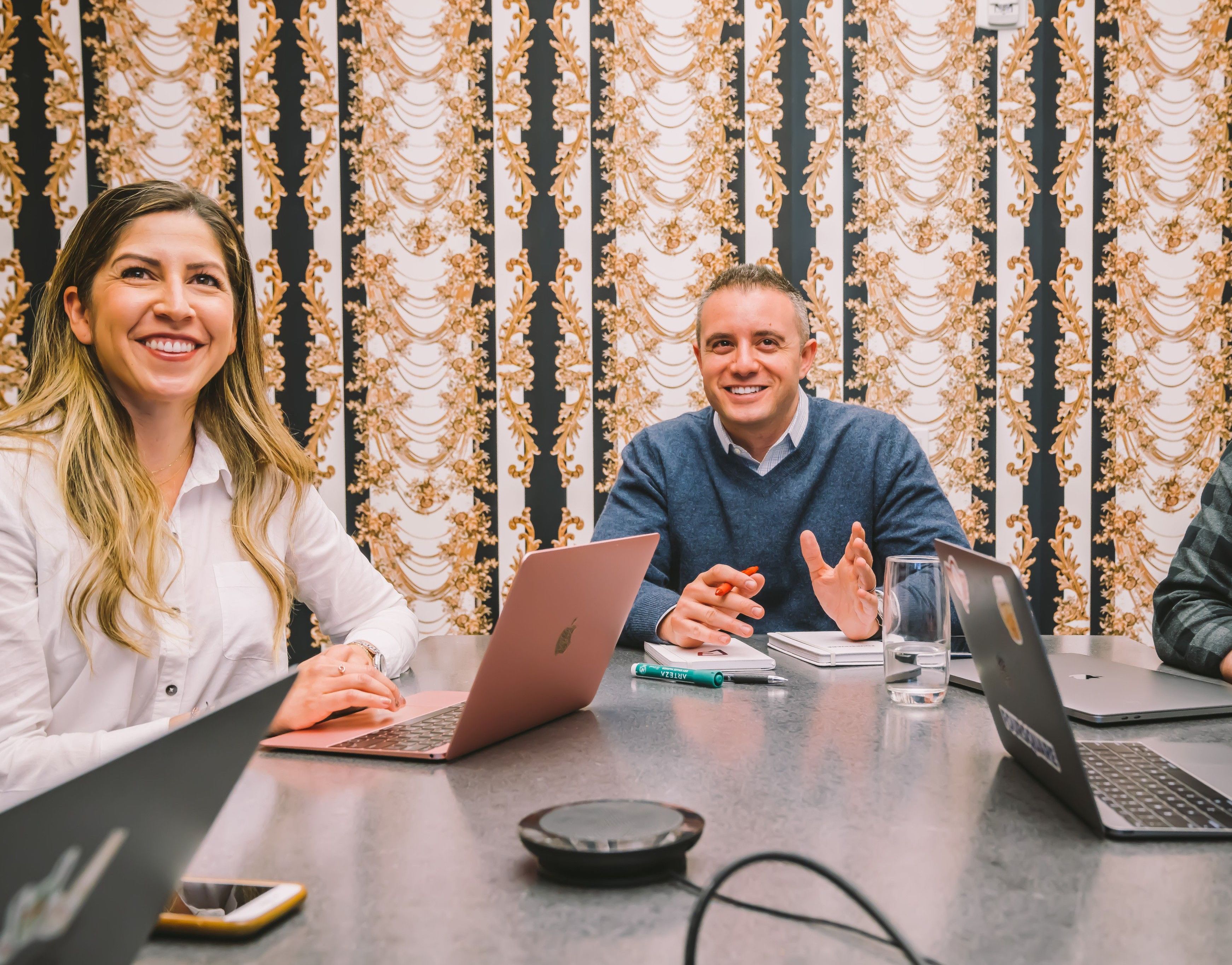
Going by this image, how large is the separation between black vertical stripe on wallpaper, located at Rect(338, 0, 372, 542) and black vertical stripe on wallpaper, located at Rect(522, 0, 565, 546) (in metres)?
0.44

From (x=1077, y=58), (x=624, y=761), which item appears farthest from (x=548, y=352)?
(x=624, y=761)

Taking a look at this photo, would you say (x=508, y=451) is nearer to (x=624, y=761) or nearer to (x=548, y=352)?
(x=548, y=352)

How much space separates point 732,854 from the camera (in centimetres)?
65

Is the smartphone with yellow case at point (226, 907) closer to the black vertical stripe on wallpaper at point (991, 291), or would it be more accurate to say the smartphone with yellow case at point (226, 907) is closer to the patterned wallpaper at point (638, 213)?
the patterned wallpaper at point (638, 213)

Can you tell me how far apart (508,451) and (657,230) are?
2.53 ft

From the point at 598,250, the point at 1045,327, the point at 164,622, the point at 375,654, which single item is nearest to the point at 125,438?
the point at 164,622

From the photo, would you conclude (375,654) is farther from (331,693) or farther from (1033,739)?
(1033,739)

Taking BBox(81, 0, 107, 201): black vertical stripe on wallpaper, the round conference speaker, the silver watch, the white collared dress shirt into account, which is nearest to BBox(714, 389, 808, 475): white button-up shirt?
the white collared dress shirt

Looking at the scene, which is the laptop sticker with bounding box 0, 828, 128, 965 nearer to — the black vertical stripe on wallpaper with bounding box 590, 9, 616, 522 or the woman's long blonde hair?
the woman's long blonde hair

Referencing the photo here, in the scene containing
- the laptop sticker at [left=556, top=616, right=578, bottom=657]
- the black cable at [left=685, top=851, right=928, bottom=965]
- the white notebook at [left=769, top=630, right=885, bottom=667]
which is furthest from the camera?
the white notebook at [left=769, top=630, right=885, bottom=667]

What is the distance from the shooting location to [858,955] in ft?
1.66

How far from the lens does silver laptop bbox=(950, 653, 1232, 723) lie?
103 cm

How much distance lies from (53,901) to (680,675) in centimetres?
95

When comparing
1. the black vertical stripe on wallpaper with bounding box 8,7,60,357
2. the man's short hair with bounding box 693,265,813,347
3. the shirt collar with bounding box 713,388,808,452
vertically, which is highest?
the black vertical stripe on wallpaper with bounding box 8,7,60,357
